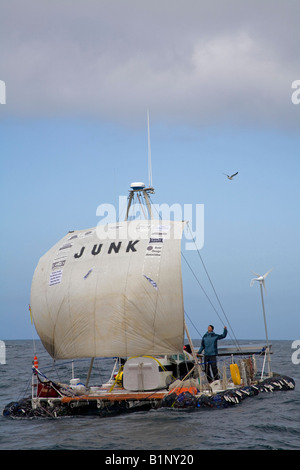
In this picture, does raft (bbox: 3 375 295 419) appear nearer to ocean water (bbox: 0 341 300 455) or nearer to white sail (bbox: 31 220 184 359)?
ocean water (bbox: 0 341 300 455)

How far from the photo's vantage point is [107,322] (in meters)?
21.0

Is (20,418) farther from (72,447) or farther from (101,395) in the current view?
(72,447)

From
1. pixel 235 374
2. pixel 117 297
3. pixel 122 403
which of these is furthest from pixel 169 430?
pixel 235 374

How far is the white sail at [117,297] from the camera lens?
813 inches

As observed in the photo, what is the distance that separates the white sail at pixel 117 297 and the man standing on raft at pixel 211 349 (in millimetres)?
1562

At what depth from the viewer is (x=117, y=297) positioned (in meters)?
20.9

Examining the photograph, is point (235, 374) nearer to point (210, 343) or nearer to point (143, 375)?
point (210, 343)

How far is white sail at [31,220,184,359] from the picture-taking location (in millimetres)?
20656

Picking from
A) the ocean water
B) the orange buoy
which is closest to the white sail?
the ocean water

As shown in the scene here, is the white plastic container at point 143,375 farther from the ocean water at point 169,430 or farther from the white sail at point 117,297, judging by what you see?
the ocean water at point 169,430

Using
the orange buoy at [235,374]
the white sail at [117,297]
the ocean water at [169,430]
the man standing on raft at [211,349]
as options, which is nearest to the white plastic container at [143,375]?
the white sail at [117,297]

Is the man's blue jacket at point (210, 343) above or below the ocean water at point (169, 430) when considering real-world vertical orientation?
above

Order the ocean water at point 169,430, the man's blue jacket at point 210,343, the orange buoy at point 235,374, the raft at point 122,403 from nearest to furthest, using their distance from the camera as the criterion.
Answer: the ocean water at point 169,430, the raft at point 122,403, the man's blue jacket at point 210,343, the orange buoy at point 235,374
